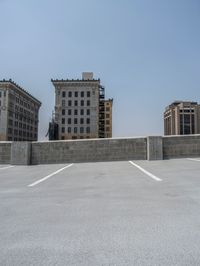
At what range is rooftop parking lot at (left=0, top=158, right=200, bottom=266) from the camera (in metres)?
3.28

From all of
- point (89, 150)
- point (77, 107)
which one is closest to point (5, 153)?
point (89, 150)

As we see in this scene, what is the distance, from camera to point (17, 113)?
104500mm

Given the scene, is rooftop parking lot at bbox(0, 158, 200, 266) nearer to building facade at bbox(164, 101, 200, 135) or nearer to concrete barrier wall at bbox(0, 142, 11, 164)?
concrete barrier wall at bbox(0, 142, 11, 164)

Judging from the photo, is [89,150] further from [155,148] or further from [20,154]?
[20,154]

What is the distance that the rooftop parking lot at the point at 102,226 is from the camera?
3.28 meters

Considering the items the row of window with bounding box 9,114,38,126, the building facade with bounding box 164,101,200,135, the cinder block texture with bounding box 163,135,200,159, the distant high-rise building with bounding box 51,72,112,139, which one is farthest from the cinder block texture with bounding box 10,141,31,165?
the building facade with bounding box 164,101,200,135

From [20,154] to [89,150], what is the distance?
13.2 ft

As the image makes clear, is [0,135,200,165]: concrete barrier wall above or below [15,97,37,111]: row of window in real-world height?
below

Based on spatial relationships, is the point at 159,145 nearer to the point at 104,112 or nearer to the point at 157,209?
the point at 157,209

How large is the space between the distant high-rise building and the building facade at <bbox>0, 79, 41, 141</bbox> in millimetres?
14618

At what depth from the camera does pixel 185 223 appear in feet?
14.3

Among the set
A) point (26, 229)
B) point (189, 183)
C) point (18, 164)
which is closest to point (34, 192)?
point (26, 229)

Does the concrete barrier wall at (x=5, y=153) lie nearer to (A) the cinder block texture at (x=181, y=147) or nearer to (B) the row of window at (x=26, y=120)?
(A) the cinder block texture at (x=181, y=147)

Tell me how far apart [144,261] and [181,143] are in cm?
1422
